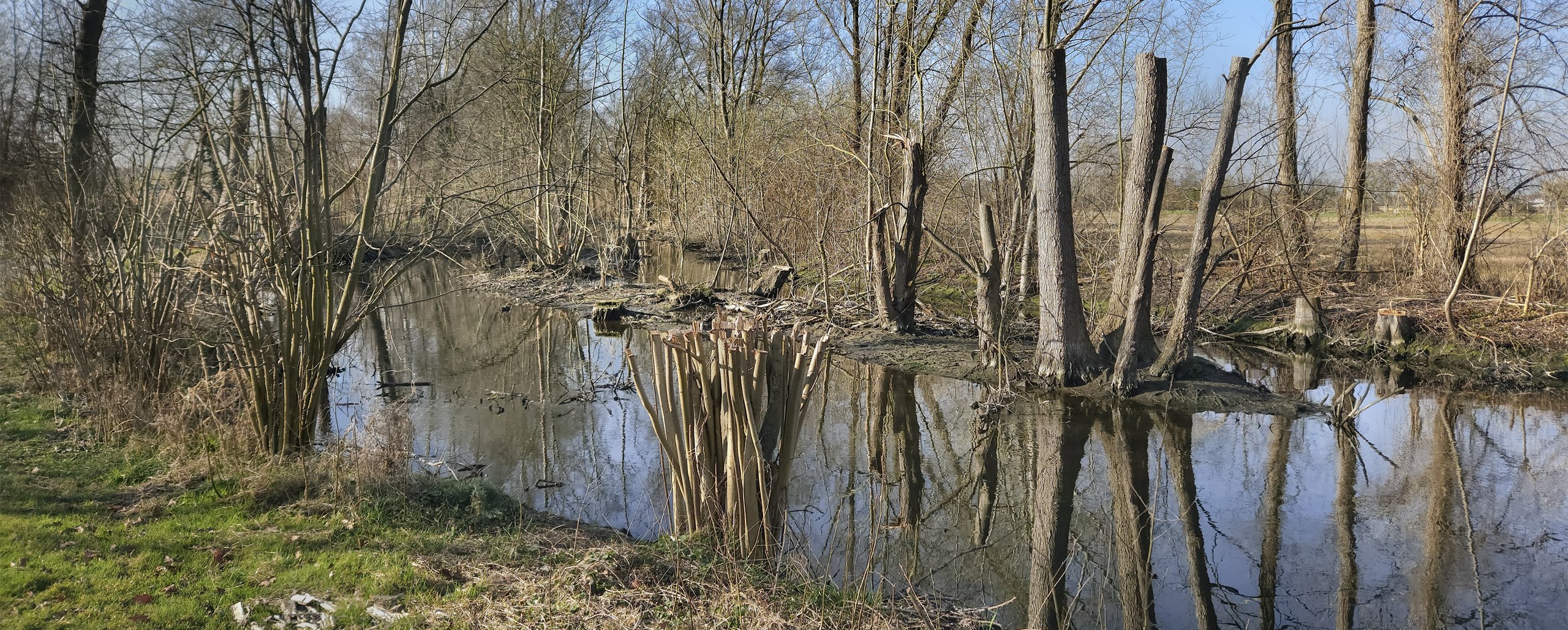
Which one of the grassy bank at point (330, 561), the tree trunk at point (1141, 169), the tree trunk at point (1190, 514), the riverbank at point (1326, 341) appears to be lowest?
the tree trunk at point (1190, 514)

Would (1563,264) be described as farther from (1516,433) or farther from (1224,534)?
(1224,534)

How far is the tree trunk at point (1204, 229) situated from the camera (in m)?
10.1

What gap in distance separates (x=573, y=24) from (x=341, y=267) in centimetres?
1802

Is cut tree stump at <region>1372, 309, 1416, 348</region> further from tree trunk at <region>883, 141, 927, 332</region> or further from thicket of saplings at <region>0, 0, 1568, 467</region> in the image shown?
tree trunk at <region>883, 141, 927, 332</region>

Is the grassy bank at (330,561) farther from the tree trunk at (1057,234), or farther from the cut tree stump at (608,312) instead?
the cut tree stump at (608,312)

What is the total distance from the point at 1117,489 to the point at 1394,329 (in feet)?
25.8

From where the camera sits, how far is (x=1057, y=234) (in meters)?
10.7

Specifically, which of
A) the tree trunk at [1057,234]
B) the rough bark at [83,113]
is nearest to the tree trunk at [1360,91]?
the tree trunk at [1057,234]

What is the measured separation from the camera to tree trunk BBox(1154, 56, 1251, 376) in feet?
33.3

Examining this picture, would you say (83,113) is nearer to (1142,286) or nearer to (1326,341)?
(1142,286)

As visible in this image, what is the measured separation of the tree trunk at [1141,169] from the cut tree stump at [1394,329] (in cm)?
434

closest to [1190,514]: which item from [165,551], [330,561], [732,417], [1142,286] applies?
[1142,286]

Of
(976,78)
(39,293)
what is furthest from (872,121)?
(39,293)

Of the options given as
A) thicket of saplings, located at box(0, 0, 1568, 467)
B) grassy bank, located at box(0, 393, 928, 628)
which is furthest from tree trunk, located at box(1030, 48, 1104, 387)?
grassy bank, located at box(0, 393, 928, 628)
